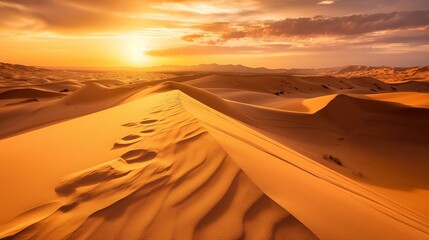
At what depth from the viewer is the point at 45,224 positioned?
1.67 m

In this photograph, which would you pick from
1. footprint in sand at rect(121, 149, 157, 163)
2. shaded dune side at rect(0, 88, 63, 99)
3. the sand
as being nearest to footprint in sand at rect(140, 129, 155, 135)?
the sand

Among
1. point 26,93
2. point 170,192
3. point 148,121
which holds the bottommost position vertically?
point 26,93

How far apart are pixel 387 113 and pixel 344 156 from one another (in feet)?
14.6

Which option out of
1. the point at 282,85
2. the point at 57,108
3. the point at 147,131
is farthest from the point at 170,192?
the point at 282,85

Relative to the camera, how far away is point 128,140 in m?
3.53

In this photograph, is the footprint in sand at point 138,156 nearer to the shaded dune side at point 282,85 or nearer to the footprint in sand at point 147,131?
the footprint in sand at point 147,131

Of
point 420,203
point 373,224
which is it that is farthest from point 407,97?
point 373,224

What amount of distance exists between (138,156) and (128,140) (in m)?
0.79

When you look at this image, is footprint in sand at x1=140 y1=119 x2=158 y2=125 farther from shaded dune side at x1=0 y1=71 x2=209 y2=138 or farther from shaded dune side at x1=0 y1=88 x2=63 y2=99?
shaded dune side at x1=0 y1=88 x2=63 y2=99

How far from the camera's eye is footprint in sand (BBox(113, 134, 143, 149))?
3355mm

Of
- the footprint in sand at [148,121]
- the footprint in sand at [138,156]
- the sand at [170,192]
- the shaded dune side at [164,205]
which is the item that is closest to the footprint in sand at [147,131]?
the sand at [170,192]

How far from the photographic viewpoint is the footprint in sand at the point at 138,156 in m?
2.71

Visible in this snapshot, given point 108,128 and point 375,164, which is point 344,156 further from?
point 108,128

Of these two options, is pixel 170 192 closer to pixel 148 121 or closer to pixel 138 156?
pixel 138 156
